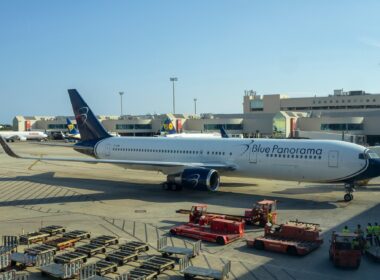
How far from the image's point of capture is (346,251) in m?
15.2

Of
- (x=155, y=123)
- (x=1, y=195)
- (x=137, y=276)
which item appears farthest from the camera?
(x=155, y=123)

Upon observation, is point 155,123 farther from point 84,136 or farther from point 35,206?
point 35,206

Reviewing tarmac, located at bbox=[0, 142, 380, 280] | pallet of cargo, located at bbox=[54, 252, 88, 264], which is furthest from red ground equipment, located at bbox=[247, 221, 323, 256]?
pallet of cargo, located at bbox=[54, 252, 88, 264]

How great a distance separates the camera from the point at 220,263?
51.2 ft

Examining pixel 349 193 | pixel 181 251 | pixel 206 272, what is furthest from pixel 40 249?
pixel 349 193

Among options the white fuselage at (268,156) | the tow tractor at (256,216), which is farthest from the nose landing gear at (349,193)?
the tow tractor at (256,216)

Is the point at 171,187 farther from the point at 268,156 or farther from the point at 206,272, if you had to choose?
the point at 206,272

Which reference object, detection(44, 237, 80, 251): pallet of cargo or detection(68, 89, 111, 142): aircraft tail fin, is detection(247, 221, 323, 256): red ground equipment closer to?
detection(44, 237, 80, 251): pallet of cargo

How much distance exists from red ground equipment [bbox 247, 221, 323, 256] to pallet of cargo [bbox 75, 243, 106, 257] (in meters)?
6.09

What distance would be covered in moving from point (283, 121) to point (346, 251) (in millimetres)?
69627

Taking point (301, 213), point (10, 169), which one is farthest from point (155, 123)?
point (301, 213)

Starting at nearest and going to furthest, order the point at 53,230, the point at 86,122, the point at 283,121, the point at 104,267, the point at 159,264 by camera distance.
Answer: the point at 104,267 → the point at 159,264 → the point at 53,230 → the point at 86,122 → the point at 283,121

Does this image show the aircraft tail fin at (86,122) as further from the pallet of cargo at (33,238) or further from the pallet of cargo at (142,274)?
the pallet of cargo at (142,274)

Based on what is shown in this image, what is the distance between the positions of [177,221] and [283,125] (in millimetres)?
64097
